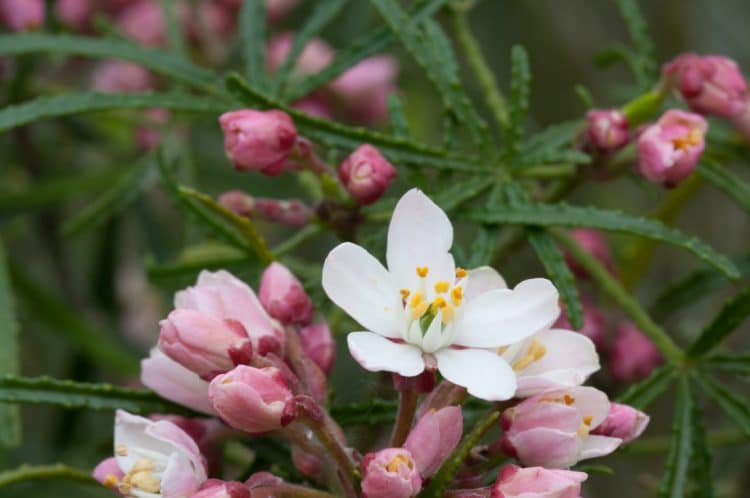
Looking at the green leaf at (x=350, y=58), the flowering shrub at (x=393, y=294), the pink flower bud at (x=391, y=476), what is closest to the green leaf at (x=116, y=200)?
the flowering shrub at (x=393, y=294)

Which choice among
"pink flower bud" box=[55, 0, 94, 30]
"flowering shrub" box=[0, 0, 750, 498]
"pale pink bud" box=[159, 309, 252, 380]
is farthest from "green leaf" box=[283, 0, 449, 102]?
"pink flower bud" box=[55, 0, 94, 30]

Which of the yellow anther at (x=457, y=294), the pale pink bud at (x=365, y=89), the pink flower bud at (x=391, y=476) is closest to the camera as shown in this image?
the pink flower bud at (x=391, y=476)

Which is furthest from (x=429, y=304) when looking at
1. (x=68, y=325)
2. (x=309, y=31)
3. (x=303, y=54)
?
(x=303, y=54)

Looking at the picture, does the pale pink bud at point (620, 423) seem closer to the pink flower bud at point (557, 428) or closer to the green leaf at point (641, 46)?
the pink flower bud at point (557, 428)

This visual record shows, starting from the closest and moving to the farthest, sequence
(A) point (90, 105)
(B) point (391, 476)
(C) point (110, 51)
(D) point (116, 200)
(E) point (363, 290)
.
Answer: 1. (B) point (391, 476)
2. (E) point (363, 290)
3. (A) point (90, 105)
4. (C) point (110, 51)
5. (D) point (116, 200)

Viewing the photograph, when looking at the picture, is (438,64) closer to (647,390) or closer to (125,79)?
(647,390)

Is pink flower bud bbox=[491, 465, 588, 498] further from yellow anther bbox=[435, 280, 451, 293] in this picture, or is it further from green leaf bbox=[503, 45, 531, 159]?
green leaf bbox=[503, 45, 531, 159]

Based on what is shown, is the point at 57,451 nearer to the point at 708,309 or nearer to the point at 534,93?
the point at 708,309
